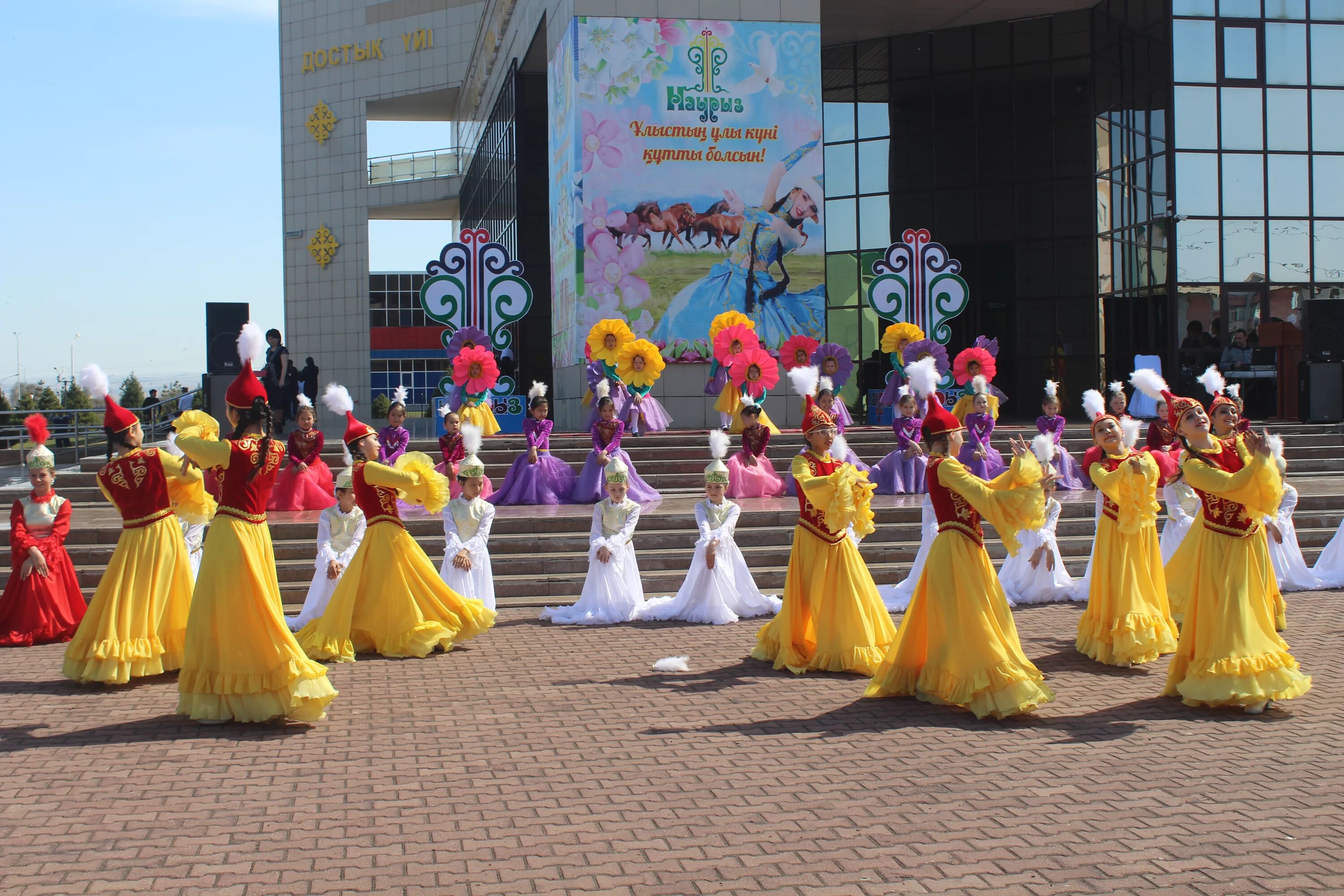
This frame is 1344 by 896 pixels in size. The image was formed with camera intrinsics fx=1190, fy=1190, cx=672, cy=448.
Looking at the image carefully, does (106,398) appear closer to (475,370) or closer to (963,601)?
(963,601)

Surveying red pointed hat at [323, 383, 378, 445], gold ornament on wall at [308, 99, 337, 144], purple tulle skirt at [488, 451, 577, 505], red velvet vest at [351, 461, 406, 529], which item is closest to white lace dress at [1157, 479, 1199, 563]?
red velvet vest at [351, 461, 406, 529]

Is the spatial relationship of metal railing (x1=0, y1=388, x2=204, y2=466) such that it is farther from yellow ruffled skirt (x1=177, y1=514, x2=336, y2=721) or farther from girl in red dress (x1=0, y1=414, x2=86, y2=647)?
yellow ruffled skirt (x1=177, y1=514, x2=336, y2=721)

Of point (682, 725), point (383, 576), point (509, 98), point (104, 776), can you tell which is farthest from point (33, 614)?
point (509, 98)

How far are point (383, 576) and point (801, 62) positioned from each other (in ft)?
54.9

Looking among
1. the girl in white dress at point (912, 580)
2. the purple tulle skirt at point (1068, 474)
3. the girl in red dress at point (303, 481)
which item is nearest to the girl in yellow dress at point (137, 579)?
the girl in white dress at point (912, 580)

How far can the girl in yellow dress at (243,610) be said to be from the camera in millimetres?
6848

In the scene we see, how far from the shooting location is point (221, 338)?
19.6 meters

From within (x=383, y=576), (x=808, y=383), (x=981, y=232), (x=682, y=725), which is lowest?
(x=682, y=725)

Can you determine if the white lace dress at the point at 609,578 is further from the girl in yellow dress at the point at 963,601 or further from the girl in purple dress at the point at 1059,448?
the girl in purple dress at the point at 1059,448

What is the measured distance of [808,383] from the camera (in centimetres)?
847

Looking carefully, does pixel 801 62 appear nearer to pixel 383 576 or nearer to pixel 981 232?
pixel 981 232

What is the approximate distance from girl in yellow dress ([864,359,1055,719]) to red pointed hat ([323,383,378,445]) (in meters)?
3.74

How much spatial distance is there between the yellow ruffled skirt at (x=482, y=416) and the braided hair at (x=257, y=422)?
10160mm

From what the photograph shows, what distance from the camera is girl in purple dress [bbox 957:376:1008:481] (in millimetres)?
15258
